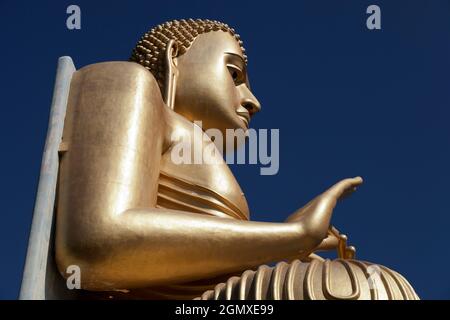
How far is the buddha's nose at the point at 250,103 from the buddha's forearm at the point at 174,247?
5.46 feet

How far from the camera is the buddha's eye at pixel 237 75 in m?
5.50

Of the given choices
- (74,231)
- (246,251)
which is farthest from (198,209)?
(74,231)

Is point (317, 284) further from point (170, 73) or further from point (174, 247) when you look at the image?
point (170, 73)

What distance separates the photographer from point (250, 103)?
5.55m

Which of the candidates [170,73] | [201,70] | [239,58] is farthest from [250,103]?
[170,73]

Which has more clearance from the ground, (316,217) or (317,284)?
(316,217)

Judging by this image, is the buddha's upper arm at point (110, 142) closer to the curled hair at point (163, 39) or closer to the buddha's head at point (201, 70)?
the buddha's head at point (201, 70)

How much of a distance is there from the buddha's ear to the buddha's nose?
543 mm

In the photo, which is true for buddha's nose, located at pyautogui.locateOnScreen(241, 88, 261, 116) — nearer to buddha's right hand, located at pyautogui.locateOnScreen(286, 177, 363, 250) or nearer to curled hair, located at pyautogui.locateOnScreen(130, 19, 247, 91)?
curled hair, located at pyautogui.locateOnScreen(130, 19, 247, 91)

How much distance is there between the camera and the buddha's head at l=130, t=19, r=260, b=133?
5.23 m

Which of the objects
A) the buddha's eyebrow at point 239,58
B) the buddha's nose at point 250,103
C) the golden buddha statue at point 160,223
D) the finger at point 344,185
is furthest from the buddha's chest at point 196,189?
the buddha's eyebrow at point 239,58

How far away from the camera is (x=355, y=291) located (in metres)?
3.37

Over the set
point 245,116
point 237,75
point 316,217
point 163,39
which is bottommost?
point 316,217

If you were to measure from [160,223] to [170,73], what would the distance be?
5.33ft
